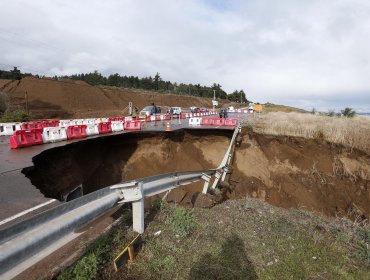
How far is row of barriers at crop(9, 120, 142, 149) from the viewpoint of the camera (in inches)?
532

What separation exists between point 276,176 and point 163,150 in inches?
251

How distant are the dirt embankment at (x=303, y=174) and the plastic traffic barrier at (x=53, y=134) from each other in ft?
28.5

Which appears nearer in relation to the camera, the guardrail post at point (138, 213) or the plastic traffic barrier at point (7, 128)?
the guardrail post at point (138, 213)

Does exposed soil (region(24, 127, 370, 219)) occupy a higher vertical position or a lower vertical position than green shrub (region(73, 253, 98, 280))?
lower

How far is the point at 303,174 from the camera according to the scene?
1530 centimetres

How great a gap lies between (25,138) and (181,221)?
36.5 feet

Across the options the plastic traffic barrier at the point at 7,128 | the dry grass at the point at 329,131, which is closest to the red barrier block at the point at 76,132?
the plastic traffic barrier at the point at 7,128

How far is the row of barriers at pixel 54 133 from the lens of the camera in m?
13.5

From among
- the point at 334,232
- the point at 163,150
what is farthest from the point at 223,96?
the point at 334,232

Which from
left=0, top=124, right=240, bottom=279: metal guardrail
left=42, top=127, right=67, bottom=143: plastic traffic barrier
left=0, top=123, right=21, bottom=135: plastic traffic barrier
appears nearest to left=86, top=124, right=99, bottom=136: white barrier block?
left=42, top=127, right=67, bottom=143: plastic traffic barrier

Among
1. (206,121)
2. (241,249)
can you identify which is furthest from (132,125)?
(241,249)

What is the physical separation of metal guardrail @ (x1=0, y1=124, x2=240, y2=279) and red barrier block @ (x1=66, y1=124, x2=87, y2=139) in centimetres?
1222

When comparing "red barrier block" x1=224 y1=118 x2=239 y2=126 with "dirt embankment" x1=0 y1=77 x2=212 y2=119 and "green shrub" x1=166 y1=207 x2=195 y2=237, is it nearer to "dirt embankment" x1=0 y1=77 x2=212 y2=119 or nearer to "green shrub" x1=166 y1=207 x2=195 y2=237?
"green shrub" x1=166 y1=207 x2=195 y2=237

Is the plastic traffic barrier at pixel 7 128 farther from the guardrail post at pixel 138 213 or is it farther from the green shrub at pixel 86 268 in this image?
the green shrub at pixel 86 268
